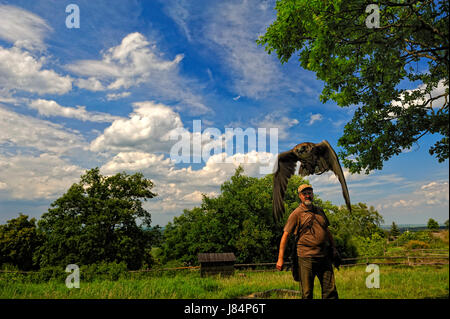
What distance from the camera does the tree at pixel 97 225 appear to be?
26.7m

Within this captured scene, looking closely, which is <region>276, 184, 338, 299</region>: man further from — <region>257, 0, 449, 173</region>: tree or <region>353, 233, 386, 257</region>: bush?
<region>353, 233, 386, 257</region>: bush

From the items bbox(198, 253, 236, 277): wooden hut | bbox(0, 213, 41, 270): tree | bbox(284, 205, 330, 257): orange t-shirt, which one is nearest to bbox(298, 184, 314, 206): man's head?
bbox(284, 205, 330, 257): orange t-shirt

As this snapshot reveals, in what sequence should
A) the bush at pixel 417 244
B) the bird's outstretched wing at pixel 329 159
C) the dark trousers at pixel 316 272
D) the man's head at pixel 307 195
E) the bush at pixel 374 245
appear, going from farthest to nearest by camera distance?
the bush at pixel 374 245
the man's head at pixel 307 195
the dark trousers at pixel 316 272
the bird's outstretched wing at pixel 329 159
the bush at pixel 417 244

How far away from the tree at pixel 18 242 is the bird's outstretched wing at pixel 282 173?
37.9 meters

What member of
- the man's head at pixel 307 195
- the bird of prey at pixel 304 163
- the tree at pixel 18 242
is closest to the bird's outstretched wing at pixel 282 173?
the bird of prey at pixel 304 163

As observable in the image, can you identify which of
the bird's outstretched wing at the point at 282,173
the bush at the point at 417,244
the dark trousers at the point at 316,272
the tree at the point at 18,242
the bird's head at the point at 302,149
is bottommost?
the tree at the point at 18,242

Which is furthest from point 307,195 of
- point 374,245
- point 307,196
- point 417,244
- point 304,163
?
point 374,245

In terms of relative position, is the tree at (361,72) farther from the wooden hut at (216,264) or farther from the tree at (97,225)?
the tree at (97,225)

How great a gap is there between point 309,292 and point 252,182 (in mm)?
32129

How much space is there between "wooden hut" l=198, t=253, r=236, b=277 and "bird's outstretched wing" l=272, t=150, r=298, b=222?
12984mm

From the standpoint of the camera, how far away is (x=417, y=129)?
7828mm
